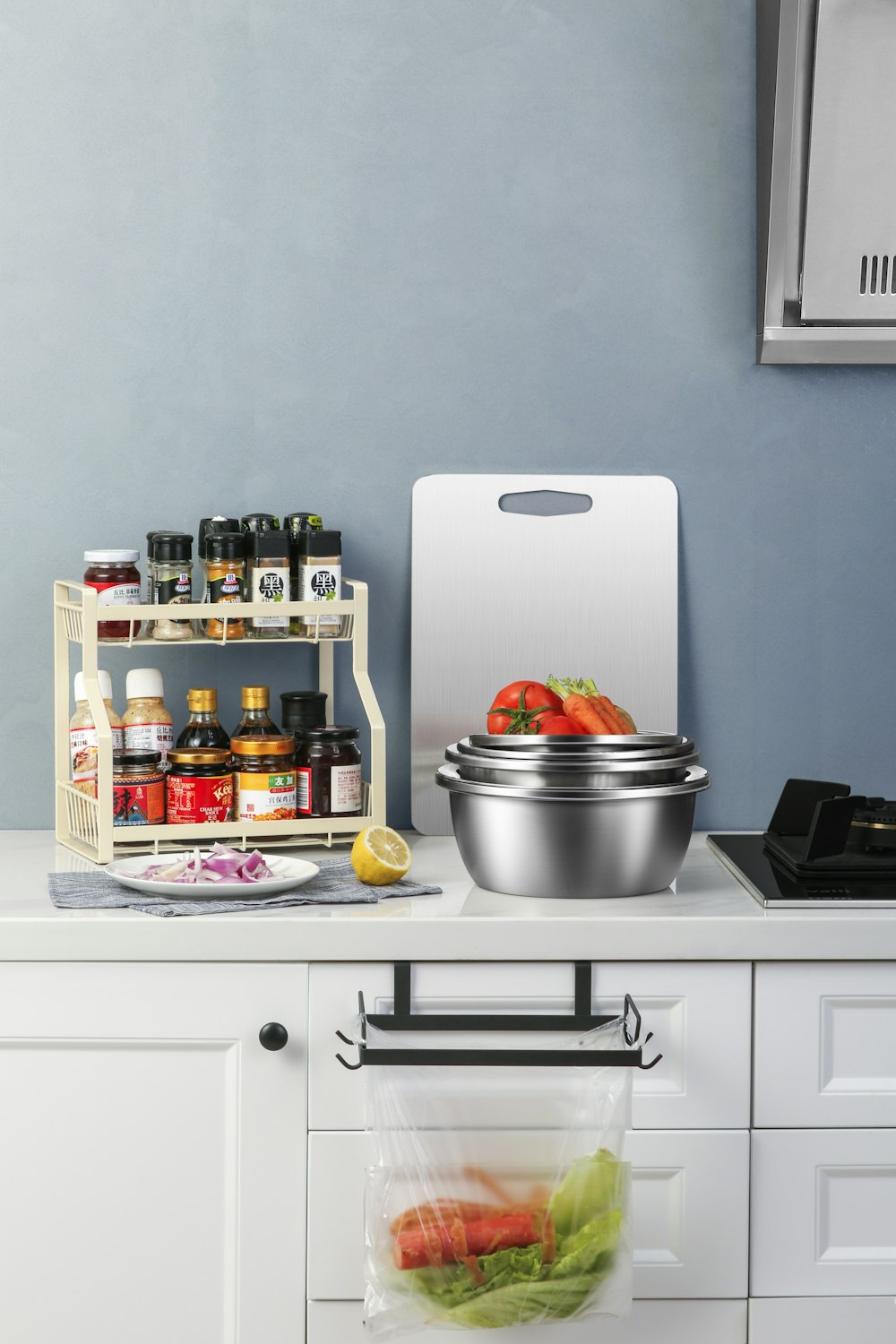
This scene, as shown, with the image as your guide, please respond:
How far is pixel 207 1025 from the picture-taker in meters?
1.33

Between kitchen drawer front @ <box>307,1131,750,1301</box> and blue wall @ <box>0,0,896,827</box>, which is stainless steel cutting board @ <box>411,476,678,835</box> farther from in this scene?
kitchen drawer front @ <box>307,1131,750,1301</box>

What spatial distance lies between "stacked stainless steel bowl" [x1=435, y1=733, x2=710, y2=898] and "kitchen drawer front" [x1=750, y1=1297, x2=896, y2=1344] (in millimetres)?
437

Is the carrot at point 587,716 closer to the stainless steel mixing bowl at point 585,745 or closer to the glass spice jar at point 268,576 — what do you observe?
the stainless steel mixing bowl at point 585,745

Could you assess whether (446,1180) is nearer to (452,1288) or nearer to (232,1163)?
(452,1288)

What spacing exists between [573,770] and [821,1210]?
0.52 m

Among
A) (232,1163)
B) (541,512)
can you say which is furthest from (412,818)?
(232,1163)

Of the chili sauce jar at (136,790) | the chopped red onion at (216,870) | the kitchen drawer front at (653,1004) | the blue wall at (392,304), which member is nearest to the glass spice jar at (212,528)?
the blue wall at (392,304)

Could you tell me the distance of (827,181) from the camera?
175cm

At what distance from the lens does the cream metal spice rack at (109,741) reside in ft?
5.06

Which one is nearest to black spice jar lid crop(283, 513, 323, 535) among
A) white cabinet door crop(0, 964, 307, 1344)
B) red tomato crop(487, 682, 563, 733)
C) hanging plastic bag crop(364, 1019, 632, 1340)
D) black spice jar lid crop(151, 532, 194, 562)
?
black spice jar lid crop(151, 532, 194, 562)

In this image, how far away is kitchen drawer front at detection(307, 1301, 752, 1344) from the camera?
1.33 meters

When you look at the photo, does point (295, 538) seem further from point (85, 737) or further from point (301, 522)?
point (85, 737)

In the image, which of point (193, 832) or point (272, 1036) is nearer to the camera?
point (272, 1036)

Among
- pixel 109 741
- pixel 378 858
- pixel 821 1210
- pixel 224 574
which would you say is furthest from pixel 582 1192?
pixel 224 574
